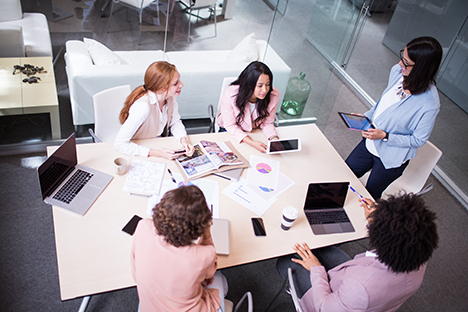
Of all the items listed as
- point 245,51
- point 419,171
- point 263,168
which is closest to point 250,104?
point 263,168

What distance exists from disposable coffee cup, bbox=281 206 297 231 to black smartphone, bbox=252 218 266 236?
0.12 metres

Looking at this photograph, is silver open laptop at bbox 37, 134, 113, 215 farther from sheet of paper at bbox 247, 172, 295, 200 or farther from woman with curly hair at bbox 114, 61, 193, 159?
sheet of paper at bbox 247, 172, 295, 200

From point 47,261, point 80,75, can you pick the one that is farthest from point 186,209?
point 80,75

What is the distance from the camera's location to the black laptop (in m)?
2.12

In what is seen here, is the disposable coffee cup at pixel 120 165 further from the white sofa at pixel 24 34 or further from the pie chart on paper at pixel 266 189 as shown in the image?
the white sofa at pixel 24 34

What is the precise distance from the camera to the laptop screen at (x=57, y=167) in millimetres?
1845

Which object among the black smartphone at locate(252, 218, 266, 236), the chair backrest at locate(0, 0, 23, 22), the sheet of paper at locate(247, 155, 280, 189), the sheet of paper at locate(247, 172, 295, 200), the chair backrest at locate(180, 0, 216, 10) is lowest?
the black smartphone at locate(252, 218, 266, 236)

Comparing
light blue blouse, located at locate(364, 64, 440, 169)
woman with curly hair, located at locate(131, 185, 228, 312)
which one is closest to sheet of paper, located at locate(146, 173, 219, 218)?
woman with curly hair, located at locate(131, 185, 228, 312)

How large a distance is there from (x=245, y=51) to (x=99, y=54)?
1438 mm

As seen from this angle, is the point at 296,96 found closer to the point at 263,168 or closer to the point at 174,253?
the point at 263,168

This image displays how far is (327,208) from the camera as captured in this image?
222cm

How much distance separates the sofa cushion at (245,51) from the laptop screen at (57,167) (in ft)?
6.86

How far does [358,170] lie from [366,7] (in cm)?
251

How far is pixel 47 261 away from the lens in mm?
2449
